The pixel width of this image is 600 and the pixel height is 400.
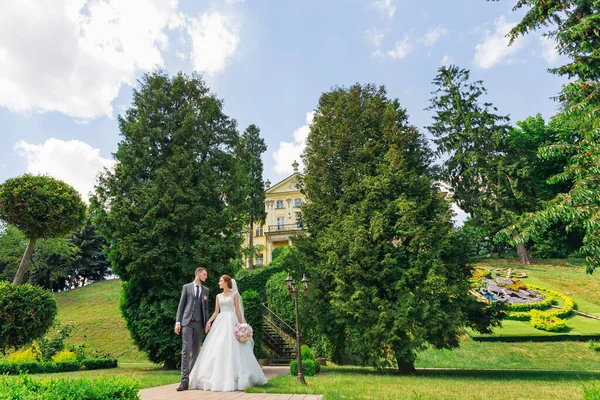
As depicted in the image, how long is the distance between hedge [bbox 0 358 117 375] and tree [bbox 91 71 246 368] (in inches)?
67.3

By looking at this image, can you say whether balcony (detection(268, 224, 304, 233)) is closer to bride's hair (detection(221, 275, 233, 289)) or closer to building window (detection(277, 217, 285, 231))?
building window (detection(277, 217, 285, 231))

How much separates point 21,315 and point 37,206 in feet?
19.6

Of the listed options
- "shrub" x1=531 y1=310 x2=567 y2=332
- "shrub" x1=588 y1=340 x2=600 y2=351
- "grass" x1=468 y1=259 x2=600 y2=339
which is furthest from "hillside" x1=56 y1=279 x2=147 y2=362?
"shrub" x1=588 y1=340 x2=600 y2=351

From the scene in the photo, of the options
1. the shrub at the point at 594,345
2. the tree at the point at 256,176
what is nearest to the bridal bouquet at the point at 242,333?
the shrub at the point at 594,345

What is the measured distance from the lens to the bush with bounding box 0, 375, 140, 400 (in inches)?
100

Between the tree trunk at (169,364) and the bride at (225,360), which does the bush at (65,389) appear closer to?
the bride at (225,360)

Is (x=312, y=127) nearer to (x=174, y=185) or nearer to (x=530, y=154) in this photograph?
(x=174, y=185)

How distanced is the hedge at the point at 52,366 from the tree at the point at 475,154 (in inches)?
1122

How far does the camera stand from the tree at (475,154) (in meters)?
29.6

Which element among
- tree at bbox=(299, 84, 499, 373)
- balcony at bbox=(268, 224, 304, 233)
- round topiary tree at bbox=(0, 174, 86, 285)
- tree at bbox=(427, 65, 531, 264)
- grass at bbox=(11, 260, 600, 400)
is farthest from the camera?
balcony at bbox=(268, 224, 304, 233)

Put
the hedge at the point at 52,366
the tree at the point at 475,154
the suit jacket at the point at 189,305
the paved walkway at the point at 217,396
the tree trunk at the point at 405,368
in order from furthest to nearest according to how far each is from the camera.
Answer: the tree at the point at 475,154, the tree trunk at the point at 405,368, the hedge at the point at 52,366, the suit jacket at the point at 189,305, the paved walkway at the point at 217,396

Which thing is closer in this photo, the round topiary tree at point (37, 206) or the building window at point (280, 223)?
the round topiary tree at point (37, 206)

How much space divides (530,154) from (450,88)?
984 centimetres

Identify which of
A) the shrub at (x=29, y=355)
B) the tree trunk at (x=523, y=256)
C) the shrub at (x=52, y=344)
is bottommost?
the shrub at (x=29, y=355)
